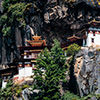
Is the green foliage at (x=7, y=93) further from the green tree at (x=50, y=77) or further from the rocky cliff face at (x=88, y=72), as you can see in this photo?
the rocky cliff face at (x=88, y=72)

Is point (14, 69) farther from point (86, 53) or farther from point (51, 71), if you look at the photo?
point (86, 53)

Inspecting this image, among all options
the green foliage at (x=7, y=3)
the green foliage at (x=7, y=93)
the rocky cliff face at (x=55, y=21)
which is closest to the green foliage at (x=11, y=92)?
the green foliage at (x=7, y=93)

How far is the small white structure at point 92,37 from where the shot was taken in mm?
42750

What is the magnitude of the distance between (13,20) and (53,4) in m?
10.4

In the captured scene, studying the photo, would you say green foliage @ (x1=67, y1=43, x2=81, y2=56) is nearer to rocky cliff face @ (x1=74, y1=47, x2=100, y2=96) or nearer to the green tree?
the green tree

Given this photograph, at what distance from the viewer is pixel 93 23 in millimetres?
43875

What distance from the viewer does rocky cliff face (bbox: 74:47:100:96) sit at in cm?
3491

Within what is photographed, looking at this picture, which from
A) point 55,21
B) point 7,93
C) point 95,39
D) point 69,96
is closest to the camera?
point 69,96

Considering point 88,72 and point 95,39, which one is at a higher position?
point 95,39

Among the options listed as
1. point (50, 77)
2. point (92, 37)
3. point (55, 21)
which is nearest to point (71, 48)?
point (92, 37)

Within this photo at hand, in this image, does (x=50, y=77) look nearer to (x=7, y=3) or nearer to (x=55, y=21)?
(x=55, y=21)

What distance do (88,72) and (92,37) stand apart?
31.4 ft

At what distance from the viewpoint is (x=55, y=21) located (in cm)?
5253

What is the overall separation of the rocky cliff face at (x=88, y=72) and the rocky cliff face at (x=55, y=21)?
13.7 metres
